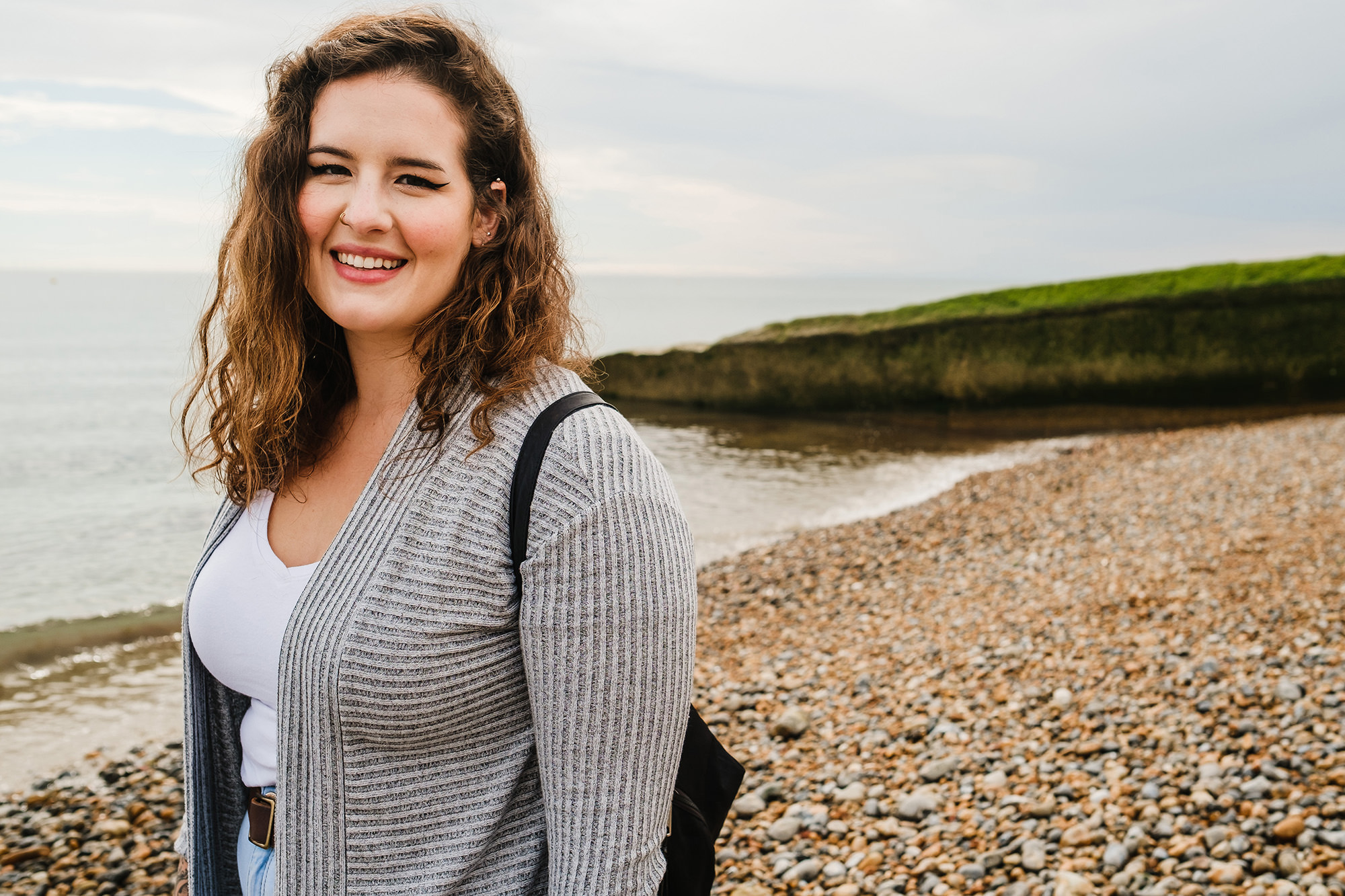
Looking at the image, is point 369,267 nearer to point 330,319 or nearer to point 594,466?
point 330,319

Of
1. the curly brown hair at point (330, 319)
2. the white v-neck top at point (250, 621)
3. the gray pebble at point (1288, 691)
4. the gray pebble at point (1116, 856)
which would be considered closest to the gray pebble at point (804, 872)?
the gray pebble at point (1116, 856)

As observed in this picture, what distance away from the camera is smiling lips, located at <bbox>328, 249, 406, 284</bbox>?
1.61 metres

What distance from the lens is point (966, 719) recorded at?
14.9 ft

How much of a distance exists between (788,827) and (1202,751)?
1.67m

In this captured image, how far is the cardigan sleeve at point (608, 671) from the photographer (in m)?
1.30

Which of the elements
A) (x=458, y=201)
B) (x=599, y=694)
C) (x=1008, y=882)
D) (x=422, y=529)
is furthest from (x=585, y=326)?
(x=1008, y=882)

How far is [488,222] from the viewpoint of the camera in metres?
1.72

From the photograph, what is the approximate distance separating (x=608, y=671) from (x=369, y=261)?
817 millimetres

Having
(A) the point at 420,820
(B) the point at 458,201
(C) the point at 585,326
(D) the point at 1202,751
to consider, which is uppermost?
(B) the point at 458,201

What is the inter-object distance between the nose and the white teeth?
51mm

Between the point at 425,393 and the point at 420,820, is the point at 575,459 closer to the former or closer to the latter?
the point at 425,393

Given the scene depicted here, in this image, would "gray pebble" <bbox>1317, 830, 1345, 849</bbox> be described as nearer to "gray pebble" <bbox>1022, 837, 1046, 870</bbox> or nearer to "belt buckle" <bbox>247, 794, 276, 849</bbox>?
"gray pebble" <bbox>1022, 837, 1046, 870</bbox>

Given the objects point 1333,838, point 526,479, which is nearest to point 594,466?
point 526,479

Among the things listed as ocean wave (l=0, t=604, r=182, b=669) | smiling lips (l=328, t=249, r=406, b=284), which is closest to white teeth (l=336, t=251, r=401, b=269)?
smiling lips (l=328, t=249, r=406, b=284)
